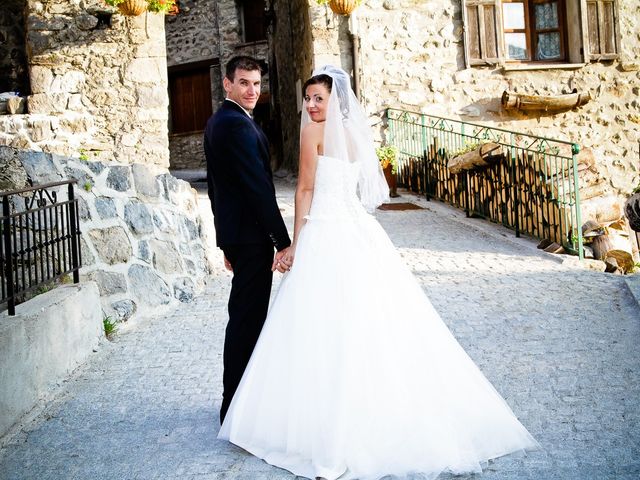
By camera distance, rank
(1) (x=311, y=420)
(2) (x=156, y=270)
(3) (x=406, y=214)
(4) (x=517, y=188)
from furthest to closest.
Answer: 1. (3) (x=406, y=214)
2. (4) (x=517, y=188)
3. (2) (x=156, y=270)
4. (1) (x=311, y=420)

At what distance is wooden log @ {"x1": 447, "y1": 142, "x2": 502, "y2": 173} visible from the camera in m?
8.60

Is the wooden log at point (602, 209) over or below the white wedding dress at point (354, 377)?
over

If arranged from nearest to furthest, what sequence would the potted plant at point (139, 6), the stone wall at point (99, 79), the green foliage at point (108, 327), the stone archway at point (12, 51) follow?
the green foliage at point (108, 327) < the potted plant at point (139, 6) < the stone wall at point (99, 79) < the stone archway at point (12, 51)

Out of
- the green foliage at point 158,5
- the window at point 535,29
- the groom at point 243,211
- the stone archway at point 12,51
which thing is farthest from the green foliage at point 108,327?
the window at point 535,29

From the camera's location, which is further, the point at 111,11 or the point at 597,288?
the point at 111,11

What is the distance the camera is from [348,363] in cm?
303

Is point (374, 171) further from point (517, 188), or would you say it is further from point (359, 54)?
point (359, 54)

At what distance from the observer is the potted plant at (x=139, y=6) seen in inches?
372

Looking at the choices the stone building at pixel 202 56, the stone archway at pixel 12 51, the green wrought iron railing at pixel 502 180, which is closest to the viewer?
the green wrought iron railing at pixel 502 180

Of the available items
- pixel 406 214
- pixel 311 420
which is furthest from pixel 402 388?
pixel 406 214

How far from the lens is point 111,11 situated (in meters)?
9.85

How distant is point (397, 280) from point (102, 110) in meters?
7.79

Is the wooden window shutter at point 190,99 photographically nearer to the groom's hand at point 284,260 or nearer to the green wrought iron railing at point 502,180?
the green wrought iron railing at point 502,180

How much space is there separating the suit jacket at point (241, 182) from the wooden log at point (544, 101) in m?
9.32
